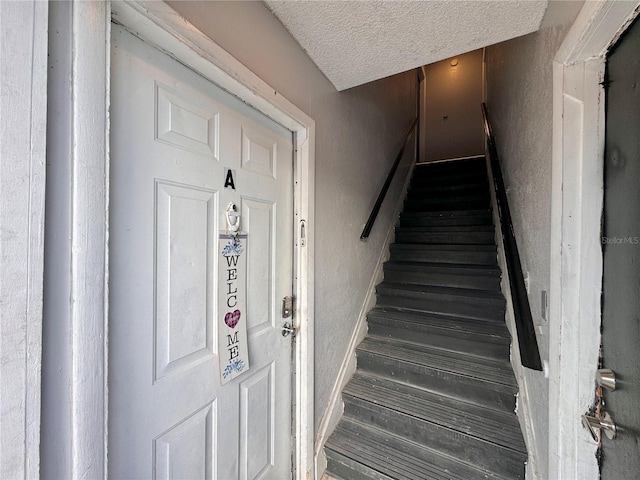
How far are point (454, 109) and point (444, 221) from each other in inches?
103

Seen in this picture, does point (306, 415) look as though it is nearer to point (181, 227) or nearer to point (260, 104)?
point (181, 227)

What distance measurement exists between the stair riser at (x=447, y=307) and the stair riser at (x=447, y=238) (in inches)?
26.8

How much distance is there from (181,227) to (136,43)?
499 mm

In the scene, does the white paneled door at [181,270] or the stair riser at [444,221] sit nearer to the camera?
the white paneled door at [181,270]

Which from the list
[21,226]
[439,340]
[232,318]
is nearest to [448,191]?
[439,340]

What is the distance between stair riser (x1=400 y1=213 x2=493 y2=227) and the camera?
8.20ft

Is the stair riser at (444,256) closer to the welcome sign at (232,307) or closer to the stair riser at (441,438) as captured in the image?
the stair riser at (441,438)

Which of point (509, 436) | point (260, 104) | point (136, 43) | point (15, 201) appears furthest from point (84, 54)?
point (509, 436)

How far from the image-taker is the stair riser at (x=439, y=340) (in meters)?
1.69

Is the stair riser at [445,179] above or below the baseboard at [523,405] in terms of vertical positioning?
above

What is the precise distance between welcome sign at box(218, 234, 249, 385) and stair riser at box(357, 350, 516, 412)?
110 cm

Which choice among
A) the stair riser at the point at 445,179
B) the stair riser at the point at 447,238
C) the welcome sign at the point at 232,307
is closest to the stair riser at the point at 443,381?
the welcome sign at the point at 232,307

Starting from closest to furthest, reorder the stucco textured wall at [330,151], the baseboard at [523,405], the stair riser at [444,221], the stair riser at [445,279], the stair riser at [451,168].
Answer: the stucco textured wall at [330,151] < the baseboard at [523,405] < the stair riser at [445,279] < the stair riser at [444,221] < the stair riser at [451,168]

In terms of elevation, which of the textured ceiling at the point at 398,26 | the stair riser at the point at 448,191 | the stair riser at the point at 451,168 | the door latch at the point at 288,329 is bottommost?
the door latch at the point at 288,329
